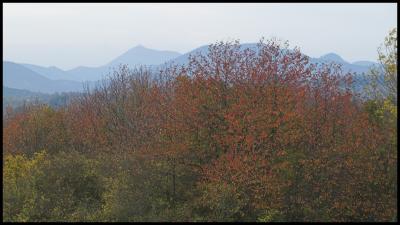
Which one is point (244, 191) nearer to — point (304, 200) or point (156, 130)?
point (304, 200)

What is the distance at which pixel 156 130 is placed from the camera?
3041 cm

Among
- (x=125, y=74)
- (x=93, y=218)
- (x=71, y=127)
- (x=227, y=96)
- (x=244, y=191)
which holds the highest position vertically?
(x=125, y=74)

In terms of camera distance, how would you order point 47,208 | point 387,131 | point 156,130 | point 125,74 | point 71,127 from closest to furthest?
point 387,131 → point 47,208 → point 156,130 → point 71,127 → point 125,74

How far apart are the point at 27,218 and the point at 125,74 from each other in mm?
26808

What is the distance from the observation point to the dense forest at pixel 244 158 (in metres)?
25.8

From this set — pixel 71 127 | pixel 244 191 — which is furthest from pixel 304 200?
pixel 71 127

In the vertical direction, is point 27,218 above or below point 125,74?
below

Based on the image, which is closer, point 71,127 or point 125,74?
point 71,127

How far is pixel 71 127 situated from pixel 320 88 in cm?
2445

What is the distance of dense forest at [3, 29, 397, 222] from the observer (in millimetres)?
25812

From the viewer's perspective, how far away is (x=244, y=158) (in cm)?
2530

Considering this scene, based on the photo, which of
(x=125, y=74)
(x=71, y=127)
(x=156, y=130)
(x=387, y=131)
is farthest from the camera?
(x=125, y=74)

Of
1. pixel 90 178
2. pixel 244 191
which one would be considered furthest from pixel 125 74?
pixel 244 191

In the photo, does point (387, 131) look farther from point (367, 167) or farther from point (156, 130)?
point (156, 130)
